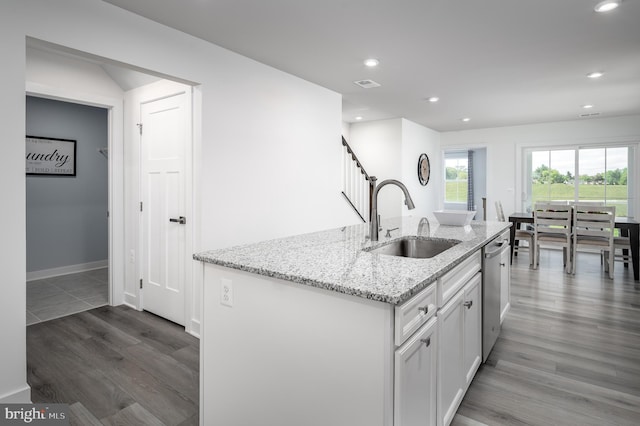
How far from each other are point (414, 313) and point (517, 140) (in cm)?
704

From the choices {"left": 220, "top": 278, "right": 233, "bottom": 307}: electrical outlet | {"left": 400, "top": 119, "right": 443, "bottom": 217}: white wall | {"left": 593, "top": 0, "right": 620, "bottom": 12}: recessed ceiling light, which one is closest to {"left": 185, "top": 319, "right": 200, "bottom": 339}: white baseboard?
{"left": 220, "top": 278, "right": 233, "bottom": 307}: electrical outlet

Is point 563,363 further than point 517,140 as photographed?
No

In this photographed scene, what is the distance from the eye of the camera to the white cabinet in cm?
164

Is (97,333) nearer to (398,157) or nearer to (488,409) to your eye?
(488,409)

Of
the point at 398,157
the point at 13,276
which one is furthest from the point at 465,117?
the point at 13,276

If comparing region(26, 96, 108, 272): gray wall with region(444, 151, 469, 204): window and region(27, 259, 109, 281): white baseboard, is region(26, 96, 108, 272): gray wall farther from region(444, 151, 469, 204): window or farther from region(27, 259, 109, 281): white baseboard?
region(444, 151, 469, 204): window

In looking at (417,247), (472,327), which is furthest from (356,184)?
(472,327)

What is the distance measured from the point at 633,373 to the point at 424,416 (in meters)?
1.93

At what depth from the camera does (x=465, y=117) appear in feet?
20.4

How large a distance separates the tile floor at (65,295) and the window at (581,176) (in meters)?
7.37

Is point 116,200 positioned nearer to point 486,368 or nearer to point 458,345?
point 458,345

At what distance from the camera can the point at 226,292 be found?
165cm

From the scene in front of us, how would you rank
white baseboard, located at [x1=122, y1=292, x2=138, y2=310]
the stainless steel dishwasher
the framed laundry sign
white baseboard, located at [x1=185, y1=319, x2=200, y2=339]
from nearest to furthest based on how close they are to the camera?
the stainless steel dishwasher
white baseboard, located at [x1=185, y1=319, x2=200, y2=339]
white baseboard, located at [x1=122, y1=292, x2=138, y2=310]
the framed laundry sign

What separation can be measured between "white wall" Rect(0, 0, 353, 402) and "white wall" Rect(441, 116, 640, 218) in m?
4.10
